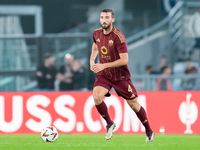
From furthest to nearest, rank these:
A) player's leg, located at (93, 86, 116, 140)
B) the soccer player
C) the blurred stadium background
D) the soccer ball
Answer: the blurred stadium background, the soccer ball, player's leg, located at (93, 86, 116, 140), the soccer player

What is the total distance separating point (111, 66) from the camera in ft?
22.6

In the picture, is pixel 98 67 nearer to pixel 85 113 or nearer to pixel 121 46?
pixel 121 46

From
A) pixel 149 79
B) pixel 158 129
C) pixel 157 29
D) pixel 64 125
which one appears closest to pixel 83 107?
pixel 64 125

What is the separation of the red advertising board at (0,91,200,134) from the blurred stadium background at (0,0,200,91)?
91.2 inches

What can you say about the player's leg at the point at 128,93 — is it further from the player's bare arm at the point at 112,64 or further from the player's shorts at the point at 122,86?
the player's bare arm at the point at 112,64

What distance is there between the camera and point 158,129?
10570 mm

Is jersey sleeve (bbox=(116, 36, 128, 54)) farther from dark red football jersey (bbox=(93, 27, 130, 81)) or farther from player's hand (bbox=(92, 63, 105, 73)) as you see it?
player's hand (bbox=(92, 63, 105, 73))

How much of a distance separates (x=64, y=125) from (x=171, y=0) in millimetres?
7016

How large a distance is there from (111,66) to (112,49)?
30 centimetres

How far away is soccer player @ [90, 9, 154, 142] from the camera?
6967 mm

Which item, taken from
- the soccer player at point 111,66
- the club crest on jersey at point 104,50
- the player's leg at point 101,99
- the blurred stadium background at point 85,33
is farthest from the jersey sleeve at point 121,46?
the blurred stadium background at point 85,33

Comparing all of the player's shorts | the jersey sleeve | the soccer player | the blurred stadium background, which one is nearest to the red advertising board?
the blurred stadium background

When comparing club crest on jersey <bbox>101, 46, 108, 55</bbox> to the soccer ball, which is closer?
club crest on jersey <bbox>101, 46, 108, 55</bbox>


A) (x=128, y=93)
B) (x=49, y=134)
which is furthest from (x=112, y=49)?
(x=49, y=134)
